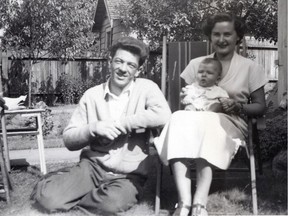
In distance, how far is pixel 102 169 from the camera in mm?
3393

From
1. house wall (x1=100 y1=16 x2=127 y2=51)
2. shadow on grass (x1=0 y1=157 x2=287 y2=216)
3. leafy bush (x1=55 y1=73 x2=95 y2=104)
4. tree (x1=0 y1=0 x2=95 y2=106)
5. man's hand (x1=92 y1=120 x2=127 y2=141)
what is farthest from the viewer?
house wall (x1=100 y1=16 x2=127 y2=51)

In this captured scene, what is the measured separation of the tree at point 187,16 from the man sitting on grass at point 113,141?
230 inches

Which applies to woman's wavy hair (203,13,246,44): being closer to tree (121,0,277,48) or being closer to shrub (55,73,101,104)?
tree (121,0,277,48)

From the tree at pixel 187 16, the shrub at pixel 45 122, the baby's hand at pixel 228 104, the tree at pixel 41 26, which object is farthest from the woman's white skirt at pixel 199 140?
the tree at pixel 41 26

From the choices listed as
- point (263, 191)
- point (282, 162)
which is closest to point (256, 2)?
point (282, 162)

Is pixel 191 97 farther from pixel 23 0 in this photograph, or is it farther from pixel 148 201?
pixel 23 0

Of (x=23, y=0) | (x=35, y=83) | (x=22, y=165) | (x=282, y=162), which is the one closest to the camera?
(x=282, y=162)

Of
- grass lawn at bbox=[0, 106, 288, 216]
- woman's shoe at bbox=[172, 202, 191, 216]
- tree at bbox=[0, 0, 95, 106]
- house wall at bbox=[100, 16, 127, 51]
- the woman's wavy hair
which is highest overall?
house wall at bbox=[100, 16, 127, 51]

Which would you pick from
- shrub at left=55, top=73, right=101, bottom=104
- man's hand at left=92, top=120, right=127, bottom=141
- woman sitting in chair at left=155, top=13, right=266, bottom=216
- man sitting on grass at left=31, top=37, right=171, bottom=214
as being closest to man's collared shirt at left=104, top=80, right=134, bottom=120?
man sitting on grass at left=31, top=37, right=171, bottom=214

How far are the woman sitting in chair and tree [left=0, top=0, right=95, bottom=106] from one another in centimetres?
704

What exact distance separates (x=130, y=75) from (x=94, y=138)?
0.53 meters

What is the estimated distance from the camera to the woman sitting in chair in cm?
294

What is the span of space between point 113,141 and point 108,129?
25cm

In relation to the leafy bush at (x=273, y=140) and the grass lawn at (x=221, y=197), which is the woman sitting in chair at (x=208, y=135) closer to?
the grass lawn at (x=221, y=197)
